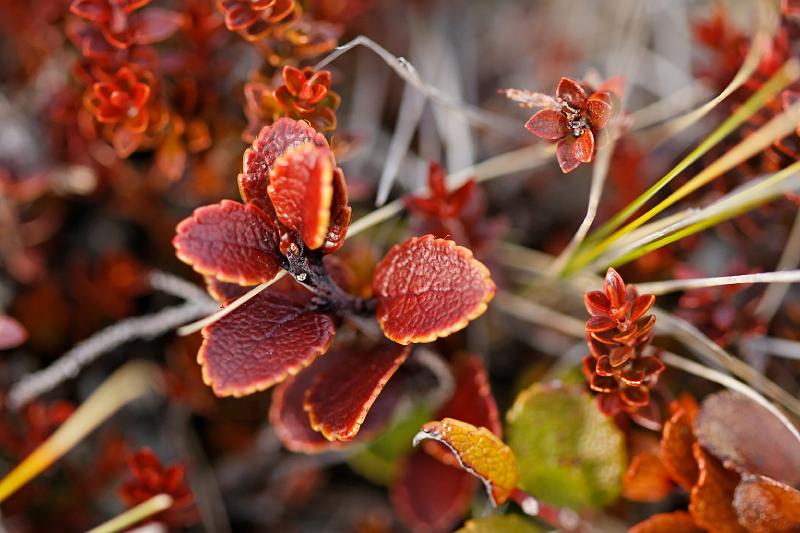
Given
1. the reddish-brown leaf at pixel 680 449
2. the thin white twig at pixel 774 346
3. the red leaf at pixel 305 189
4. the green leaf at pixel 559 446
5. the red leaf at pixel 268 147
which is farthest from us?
the thin white twig at pixel 774 346

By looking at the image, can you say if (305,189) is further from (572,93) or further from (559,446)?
(559,446)

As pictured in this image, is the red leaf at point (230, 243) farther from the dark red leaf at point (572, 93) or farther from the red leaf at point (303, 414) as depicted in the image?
the dark red leaf at point (572, 93)

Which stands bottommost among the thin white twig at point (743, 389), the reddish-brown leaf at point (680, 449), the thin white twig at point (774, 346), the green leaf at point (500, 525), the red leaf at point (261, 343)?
the green leaf at point (500, 525)

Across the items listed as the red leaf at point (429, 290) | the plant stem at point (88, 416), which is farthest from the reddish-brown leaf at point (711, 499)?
the plant stem at point (88, 416)

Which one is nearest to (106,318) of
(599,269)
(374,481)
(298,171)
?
(374,481)

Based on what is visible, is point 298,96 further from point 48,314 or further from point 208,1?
point 48,314

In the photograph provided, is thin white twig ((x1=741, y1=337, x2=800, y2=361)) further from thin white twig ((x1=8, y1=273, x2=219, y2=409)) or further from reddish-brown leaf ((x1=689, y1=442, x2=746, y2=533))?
thin white twig ((x1=8, y1=273, x2=219, y2=409))

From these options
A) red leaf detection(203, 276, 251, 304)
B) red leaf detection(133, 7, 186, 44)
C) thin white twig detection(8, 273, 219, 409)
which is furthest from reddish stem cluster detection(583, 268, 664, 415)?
red leaf detection(133, 7, 186, 44)
